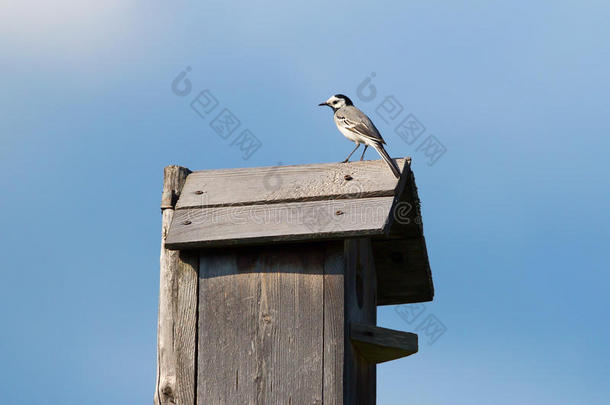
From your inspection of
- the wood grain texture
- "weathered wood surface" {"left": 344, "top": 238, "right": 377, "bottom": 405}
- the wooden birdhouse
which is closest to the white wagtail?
"weathered wood surface" {"left": 344, "top": 238, "right": 377, "bottom": 405}

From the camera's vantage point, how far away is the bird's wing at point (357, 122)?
6910mm

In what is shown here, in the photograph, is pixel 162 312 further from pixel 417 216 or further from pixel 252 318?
pixel 417 216

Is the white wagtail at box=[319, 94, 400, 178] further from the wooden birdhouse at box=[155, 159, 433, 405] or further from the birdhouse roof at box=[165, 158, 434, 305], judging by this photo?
the wooden birdhouse at box=[155, 159, 433, 405]

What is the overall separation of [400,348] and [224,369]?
105 cm

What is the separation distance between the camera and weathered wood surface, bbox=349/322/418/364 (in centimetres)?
545

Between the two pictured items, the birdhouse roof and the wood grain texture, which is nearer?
the wood grain texture

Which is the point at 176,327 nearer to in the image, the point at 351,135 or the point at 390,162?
the point at 390,162

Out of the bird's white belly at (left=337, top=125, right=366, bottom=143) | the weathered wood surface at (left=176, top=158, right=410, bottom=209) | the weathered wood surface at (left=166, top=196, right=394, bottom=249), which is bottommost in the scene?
the weathered wood surface at (left=166, top=196, right=394, bottom=249)

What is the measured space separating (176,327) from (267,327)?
20.1 inches

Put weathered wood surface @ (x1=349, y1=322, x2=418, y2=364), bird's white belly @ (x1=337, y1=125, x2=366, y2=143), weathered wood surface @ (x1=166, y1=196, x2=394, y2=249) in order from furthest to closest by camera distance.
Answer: bird's white belly @ (x1=337, y1=125, x2=366, y2=143), weathered wood surface @ (x1=349, y1=322, x2=418, y2=364), weathered wood surface @ (x1=166, y1=196, x2=394, y2=249)

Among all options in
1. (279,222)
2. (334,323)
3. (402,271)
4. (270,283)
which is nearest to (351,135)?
(402,271)

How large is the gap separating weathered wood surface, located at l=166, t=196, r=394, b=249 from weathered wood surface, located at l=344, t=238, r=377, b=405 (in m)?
0.18

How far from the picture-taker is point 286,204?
549 cm

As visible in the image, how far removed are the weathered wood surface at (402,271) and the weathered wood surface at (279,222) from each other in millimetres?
1260
